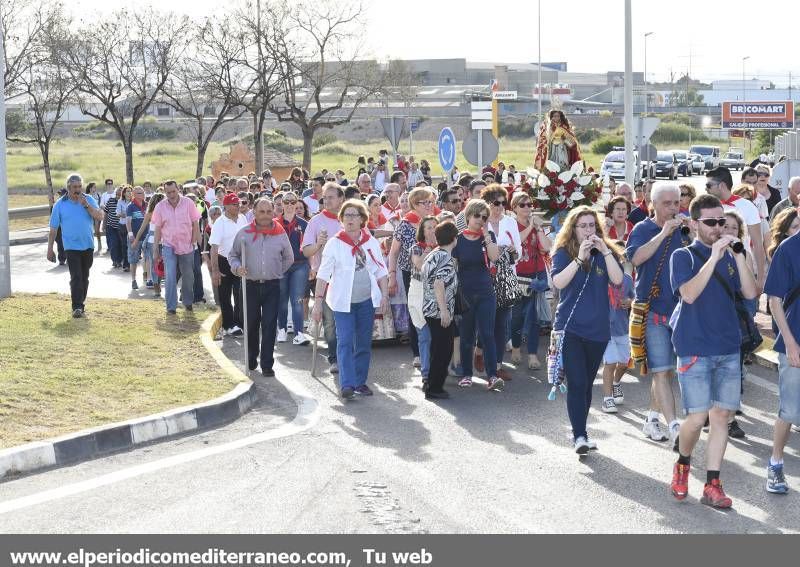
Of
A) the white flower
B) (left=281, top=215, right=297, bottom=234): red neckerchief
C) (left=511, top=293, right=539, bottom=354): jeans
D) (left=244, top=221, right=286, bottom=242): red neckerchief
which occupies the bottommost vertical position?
Result: (left=511, top=293, right=539, bottom=354): jeans

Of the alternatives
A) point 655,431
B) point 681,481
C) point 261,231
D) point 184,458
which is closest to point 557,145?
point 261,231

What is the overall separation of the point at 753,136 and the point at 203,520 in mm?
105615

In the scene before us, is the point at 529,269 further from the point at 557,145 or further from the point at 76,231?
the point at 76,231

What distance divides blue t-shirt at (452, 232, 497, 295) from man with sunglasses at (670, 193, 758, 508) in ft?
13.8

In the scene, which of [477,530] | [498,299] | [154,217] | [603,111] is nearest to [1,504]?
[477,530]

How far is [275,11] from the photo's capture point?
45500 mm

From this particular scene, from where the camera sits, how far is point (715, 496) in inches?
308

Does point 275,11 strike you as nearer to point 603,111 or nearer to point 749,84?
point 603,111

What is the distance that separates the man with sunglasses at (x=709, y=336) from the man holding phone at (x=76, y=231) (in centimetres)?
1001

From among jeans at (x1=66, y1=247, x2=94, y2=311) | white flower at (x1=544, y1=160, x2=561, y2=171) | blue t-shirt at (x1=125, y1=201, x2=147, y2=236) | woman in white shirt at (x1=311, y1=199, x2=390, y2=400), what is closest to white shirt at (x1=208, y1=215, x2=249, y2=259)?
jeans at (x1=66, y1=247, x2=94, y2=311)

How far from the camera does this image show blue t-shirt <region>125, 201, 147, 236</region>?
22.6 meters

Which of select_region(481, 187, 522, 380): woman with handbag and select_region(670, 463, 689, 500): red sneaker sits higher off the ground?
select_region(481, 187, 522, 380): woman with handbag

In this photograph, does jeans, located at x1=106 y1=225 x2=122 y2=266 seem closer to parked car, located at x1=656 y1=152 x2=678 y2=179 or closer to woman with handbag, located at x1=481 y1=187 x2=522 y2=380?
A: woman with handbag, located at x1=481 y1=187 x2=522 y2=380

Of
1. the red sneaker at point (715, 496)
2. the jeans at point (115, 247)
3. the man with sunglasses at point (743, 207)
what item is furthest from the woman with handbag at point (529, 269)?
the jeans at point (115, 247)
